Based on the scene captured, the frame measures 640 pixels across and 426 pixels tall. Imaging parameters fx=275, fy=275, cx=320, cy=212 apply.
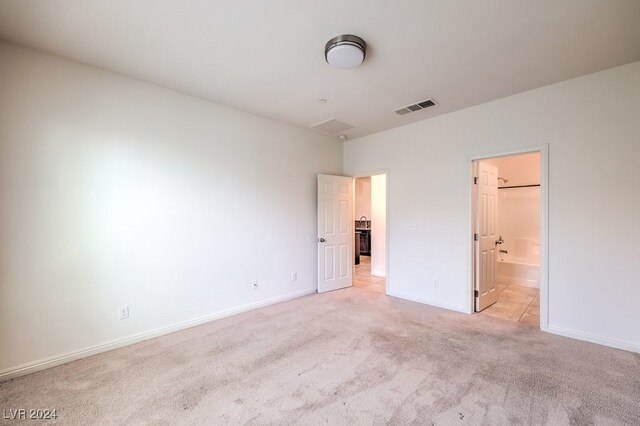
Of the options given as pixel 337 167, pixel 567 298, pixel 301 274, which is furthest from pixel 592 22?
pixel 301 274

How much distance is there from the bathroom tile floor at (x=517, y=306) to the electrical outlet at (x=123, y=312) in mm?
4234

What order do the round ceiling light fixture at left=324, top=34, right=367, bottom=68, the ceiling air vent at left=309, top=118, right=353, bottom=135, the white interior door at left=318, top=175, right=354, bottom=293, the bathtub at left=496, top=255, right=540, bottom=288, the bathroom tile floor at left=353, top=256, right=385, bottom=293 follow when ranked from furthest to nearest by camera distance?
the bathroom tile floor at left=353, top=256, right=385, bottom=293 → the bathtub at left=496, top=255, right=540, bottom=288 → the white interior door at left=318, top=175, right=354, bottom=293 → the ceiling air vent at left=309, top=118, right=353, bottom=135 → the round ceiling light fixture at left=324, top=34, right=367, bottom=68

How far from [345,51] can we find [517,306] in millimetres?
4077

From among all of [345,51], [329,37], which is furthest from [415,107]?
[329,37]

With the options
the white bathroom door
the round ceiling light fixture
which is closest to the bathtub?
the white bathroom door

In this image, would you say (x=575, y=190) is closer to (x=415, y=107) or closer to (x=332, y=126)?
(x=415, y=107)

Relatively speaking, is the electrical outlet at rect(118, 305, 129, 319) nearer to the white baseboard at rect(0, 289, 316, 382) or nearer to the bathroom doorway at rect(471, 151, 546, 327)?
the white baseboard at rect(0, 289, 316, 382)

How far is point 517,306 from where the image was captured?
154 inches

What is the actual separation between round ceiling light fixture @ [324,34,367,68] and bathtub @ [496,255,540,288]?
14.9ft

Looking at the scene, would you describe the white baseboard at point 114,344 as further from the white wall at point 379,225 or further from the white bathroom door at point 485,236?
the white bathroom door at point 485,236

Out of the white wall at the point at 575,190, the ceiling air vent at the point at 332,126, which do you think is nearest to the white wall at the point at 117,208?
the ceiling air vent at the point at 332,126

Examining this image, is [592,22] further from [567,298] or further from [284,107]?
[284,107]

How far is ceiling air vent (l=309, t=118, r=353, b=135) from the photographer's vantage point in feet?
13.6

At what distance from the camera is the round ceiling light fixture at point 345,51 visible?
2188mm
